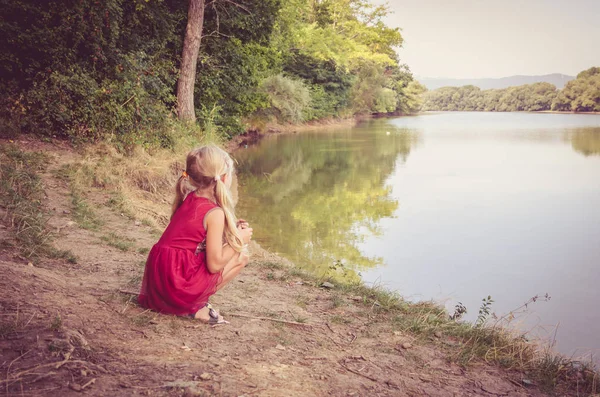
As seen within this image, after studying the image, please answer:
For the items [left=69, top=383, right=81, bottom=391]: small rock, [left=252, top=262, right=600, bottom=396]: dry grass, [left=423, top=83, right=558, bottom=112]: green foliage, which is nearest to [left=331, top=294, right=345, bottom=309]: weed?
[left=252, top=262, right=600, bottom=396]: dry grass

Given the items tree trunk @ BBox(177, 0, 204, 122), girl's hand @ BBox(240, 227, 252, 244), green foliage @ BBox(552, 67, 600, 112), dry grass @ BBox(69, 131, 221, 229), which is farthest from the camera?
green foliage @ BBox(552, 67, 600, 112)

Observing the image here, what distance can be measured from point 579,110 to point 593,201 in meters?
71.5

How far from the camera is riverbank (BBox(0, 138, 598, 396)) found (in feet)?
8.38

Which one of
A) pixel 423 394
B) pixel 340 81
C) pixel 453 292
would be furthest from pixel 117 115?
pixel 340 81

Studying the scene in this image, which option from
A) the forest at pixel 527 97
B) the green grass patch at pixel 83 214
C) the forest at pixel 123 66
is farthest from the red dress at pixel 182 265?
the forest at pixel 527 97

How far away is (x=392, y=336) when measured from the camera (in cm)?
403

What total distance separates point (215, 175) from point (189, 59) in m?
10.8

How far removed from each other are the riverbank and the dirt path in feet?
0.03

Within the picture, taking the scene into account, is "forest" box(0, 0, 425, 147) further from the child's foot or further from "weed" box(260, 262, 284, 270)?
the child's foot

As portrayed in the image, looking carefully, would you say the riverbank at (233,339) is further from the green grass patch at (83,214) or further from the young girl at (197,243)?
the young girl at (197,243)

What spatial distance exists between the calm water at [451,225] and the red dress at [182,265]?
3171 mm

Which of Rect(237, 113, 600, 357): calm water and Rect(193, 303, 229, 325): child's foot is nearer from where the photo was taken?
Rect(193, 303, 229, 325): child's foot

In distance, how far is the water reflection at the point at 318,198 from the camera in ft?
25.8

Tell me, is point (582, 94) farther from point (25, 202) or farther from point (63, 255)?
point (63, 255)
